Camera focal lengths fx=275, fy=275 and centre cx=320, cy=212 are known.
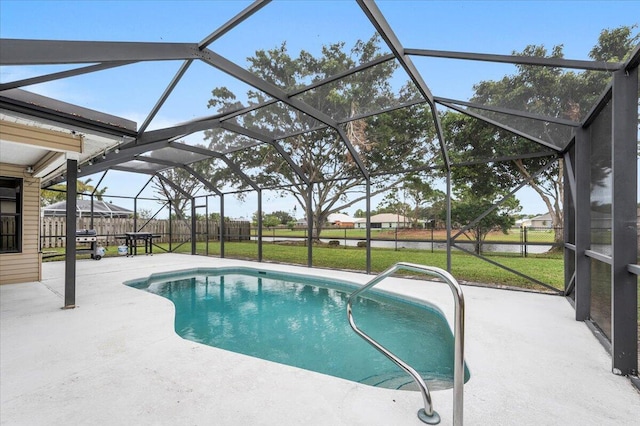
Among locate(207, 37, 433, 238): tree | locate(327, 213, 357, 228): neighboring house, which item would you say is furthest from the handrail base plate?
locate(327, 213, 357, 228): neighboring house

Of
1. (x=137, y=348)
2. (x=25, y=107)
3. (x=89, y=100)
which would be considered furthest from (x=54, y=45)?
(x=137, y=348)

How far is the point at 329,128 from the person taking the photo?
672 cm

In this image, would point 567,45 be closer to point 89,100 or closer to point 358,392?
point 358,392

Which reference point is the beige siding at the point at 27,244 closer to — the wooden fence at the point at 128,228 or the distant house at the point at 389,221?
the wooden fence at the point at 128,228

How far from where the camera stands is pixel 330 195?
43.0ft

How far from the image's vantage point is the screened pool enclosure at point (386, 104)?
2.27 meters

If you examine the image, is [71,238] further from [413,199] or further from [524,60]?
[413,199]

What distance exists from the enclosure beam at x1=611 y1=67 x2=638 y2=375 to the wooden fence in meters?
10.2

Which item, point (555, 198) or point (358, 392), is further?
point (555, 198)

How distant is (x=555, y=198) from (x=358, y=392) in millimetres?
8682

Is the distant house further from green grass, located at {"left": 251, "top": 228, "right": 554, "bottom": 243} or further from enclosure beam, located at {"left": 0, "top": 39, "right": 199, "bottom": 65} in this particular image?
enclosure beam, located at {"left": 0, "top": 39, "right": 199, "bottom": 65}

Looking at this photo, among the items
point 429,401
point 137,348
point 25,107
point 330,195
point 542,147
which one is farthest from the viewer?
point 330,195

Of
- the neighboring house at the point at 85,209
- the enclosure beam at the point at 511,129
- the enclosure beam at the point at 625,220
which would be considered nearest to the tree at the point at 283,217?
the neighboring house at the point at 85,209

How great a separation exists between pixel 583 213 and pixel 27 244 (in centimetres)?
987
